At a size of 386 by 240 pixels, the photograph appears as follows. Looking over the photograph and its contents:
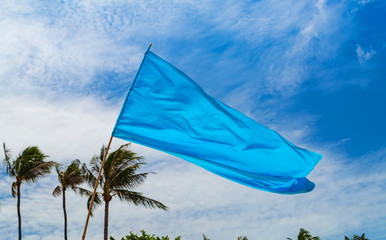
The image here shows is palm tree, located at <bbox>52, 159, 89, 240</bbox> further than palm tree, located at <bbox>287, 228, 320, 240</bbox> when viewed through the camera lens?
No

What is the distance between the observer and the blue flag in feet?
26.9

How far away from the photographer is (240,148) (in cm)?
854

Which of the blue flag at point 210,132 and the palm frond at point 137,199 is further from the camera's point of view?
the palm frond at point 137,199

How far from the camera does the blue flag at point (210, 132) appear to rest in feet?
26.9

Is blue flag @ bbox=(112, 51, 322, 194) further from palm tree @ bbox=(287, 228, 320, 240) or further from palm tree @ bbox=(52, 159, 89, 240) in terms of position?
palm tree @ bbox=(287, 228, 320, 240)

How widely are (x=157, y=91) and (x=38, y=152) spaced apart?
21.3m

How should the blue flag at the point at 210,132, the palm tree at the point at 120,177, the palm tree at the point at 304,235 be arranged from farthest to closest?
the palm tree at the point at 304,235 < the palm tree at the point at 120,177 < the blue flag at the point at 210,132

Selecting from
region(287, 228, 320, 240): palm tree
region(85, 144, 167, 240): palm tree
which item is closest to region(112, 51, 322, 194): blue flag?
region(85, 144, 167, 240): palm tree

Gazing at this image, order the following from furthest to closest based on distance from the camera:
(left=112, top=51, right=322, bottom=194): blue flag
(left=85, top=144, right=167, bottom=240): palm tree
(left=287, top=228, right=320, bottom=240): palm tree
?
(left=287, top=228, right=320, bottom=240): palm tree, (left=85, top=144, right=167, bottom=240): palm tree, (left=112, top=51, right=322, bottom=194): blue flag

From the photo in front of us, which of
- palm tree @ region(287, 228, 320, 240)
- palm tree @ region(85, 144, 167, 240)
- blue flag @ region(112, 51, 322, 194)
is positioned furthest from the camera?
palm tree @ region(287, 228, 320, 240)

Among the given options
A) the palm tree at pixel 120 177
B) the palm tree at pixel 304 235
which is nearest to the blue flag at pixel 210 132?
the palm tree at pixel 120 177

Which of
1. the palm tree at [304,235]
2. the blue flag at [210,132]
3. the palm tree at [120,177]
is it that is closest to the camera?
the blue flag at [210,132]

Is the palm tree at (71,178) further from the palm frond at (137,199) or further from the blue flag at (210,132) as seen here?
the blue flag at (210,132)

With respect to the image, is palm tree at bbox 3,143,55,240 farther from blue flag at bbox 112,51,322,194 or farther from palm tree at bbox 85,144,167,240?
blue flag at bbox 112,51,322,194
